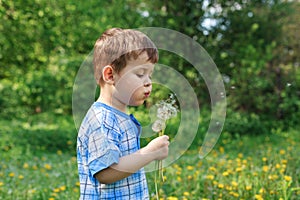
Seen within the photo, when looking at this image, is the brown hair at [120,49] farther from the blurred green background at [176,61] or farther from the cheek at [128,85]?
the blurred green background at [176,61]

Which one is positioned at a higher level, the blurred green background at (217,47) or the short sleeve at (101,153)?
the blurred green background at (217,47)

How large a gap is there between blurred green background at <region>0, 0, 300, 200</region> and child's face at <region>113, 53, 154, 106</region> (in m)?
4.31

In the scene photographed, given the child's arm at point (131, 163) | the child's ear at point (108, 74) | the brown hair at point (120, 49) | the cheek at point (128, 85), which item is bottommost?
the child's arm at point (131, 163)

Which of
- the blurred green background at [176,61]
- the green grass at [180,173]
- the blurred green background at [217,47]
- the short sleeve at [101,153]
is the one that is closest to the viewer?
the short sleeve at [101,153]

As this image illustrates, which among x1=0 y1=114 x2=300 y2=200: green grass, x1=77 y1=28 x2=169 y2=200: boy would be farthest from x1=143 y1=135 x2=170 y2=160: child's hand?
x1=0 y1=114 x2=300 y2=200: green grass

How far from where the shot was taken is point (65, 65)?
8625 millimetres

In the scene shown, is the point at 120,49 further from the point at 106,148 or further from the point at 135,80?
the point at 106,148

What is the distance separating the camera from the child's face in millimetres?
1596

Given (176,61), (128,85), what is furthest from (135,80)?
(176,61)

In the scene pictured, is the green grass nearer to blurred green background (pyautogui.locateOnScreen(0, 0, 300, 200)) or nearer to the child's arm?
blurred green background (pyautogui.locateOnScreen(0, 0, 300, 200))

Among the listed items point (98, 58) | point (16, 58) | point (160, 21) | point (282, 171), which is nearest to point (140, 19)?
point (160, 21)

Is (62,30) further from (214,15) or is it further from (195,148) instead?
(195,148)

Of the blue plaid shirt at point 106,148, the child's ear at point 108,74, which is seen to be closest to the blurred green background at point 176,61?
the blue plaid shirt at point 106,148

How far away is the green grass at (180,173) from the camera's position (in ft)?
11.3
